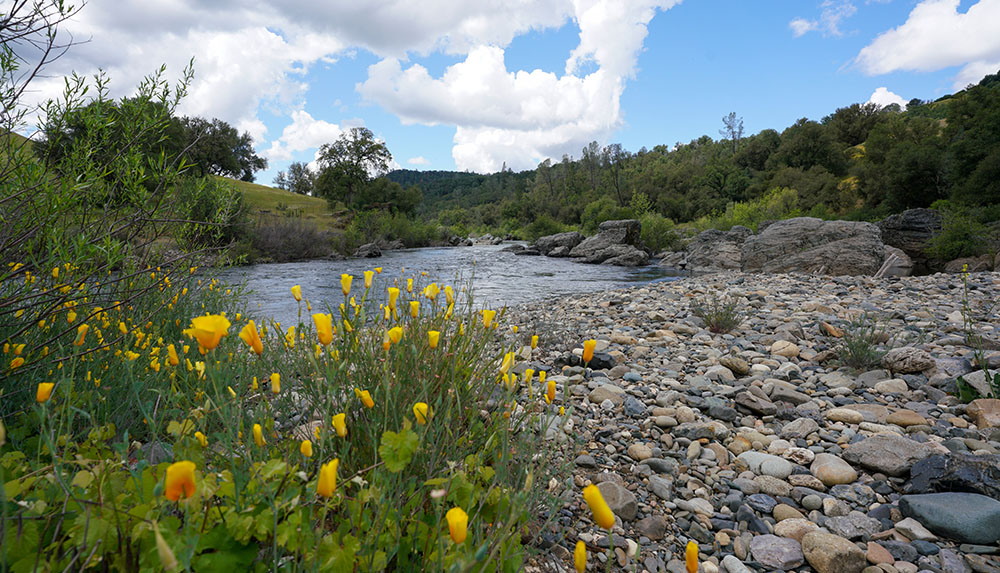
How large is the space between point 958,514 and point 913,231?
44.9 feet

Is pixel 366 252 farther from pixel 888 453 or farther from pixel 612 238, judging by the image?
pixel 888 453

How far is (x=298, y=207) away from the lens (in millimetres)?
40812

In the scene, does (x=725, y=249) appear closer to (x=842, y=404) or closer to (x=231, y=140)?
(x=842, y=404)

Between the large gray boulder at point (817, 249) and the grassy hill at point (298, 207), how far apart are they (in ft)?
93.9

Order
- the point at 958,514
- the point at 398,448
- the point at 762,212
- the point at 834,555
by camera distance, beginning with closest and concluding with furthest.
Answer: the point at 398,448
the point at 834,555
the point at 958,514
the point at 762,212

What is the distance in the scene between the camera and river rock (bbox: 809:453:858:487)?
7.70 ft

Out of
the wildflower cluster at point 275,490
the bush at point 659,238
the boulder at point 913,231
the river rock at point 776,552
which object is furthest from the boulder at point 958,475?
the bush at point 659,238

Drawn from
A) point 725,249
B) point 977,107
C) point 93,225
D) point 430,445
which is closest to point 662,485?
point 430,445

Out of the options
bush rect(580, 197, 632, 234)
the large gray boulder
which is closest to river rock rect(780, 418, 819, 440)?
the large gray boulder

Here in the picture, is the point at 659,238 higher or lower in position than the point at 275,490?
higher

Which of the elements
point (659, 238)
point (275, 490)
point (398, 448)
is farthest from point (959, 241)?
point (659, 238)

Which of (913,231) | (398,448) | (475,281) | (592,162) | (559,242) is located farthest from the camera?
(592,162)

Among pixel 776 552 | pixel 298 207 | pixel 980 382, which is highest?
pixel 298 207

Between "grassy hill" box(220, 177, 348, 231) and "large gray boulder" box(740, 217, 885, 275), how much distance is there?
2862 centimetres
